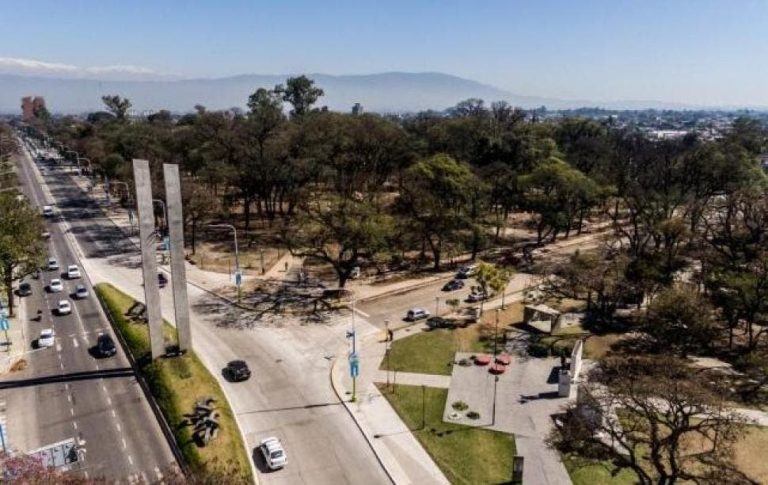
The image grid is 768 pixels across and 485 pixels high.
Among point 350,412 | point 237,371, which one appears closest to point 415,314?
point 350,412

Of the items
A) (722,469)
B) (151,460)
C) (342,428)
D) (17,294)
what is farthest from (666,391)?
(17,294)

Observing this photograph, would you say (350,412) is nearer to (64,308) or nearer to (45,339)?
(45,339)

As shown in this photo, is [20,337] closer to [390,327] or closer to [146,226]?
[146,226]

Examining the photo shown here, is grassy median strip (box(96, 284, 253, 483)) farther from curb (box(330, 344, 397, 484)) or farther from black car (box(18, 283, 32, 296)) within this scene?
black car (box(18, 283, 32, 296))

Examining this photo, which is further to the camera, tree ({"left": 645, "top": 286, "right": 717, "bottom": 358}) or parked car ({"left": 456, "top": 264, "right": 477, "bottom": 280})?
parked car ({"left": 456, "top": 264, "right": 477, "bottom": 280})

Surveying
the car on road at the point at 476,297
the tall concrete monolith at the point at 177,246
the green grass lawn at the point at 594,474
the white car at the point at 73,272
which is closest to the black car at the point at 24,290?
the white car at the point at 73,272

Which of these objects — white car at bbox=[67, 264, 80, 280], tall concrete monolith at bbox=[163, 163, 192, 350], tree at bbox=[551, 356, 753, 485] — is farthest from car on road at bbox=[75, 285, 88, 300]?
tree at bbox=[551, 356, 753, 485]
